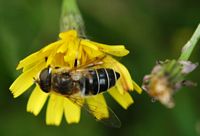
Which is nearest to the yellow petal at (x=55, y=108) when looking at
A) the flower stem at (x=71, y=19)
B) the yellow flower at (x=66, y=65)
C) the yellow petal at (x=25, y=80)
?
the yellow flower at (x=66, y=65)

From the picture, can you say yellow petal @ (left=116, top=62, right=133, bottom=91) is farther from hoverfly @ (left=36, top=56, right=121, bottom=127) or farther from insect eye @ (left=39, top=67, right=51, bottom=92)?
insect eye @ (left=39, top=67, right=51, bottom=92)

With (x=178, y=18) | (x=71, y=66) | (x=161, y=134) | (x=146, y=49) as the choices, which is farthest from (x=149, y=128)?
(x=71, y=66)

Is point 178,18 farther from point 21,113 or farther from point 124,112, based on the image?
point 21,113

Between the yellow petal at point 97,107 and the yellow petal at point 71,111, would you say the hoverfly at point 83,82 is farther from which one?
the yellow petal at point 71,111

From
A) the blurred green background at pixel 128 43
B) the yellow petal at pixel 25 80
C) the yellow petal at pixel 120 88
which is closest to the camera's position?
the yellow petal at pixel 120 88

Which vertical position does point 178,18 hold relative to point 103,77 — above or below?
above

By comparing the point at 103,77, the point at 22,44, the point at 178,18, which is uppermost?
the point at 178,18

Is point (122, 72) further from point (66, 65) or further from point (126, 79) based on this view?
point (66, 65)
